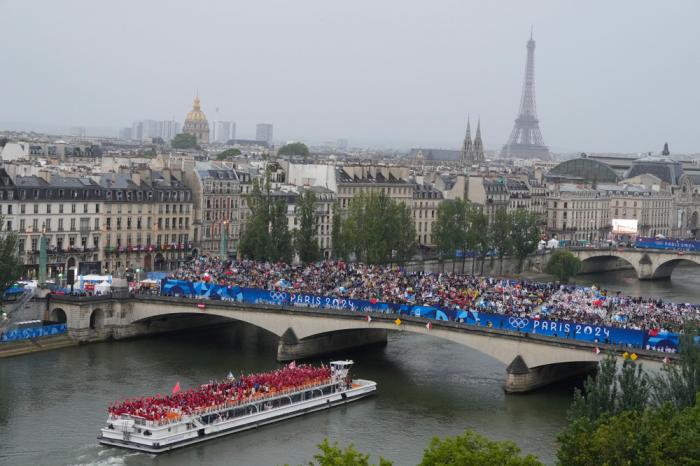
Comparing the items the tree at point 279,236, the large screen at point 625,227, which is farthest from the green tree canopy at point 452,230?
the large screen at point 625,227

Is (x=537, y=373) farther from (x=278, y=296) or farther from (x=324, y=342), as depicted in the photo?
(x=278, y=296)

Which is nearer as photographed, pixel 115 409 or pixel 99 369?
pixel 115 409

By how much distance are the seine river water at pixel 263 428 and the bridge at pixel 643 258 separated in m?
46.5

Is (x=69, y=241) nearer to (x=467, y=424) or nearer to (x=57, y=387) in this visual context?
(x=57, y=387)

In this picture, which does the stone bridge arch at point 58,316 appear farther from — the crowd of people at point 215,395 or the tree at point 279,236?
the tree at point 279,236

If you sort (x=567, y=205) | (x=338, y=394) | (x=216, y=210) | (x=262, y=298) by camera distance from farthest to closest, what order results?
1. (x=567, y=205)
2. (x=216, y=210)
3. (x=262, y=298)
4. (x=338, y=394)

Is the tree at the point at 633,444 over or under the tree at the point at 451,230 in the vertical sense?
under

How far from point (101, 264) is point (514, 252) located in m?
35.4

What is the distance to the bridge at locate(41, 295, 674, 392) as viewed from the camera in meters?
55.8

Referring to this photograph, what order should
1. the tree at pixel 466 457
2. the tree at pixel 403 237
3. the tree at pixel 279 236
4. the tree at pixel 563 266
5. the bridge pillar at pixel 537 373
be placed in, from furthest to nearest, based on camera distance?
the tree at pixel 563 266
the tree at pixel 403 237
the tree at pixel 279 236
the bridge pillar at pixel 537 373
the tree at pixel 466 457

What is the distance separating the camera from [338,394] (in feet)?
180

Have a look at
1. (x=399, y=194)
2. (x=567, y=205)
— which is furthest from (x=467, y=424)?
(x=567, y=205)

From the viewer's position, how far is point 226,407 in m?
50.2

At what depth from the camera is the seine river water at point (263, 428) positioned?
46781 millimetres
